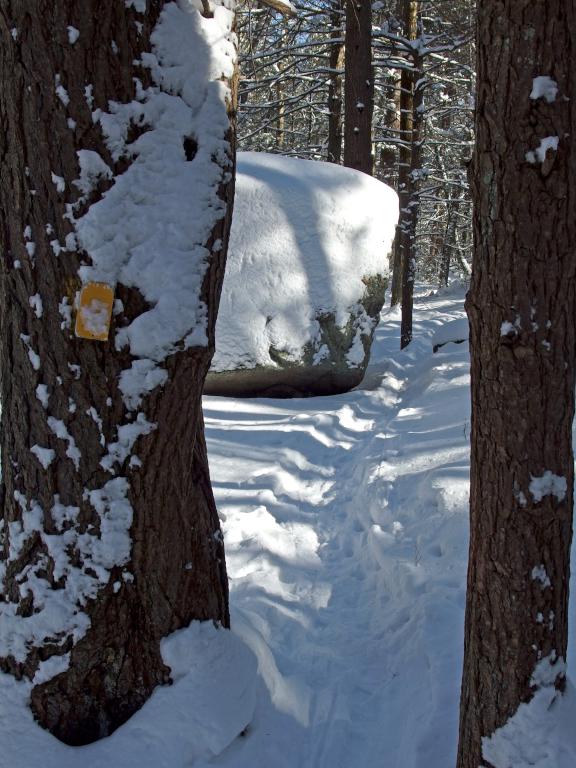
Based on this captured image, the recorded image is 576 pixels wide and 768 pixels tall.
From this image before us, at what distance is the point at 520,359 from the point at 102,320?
1.39 meters

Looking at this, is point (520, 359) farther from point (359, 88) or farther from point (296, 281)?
point (359, 88)

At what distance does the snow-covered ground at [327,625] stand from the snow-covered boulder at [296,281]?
1.01m

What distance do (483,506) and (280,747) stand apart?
1.47 metres

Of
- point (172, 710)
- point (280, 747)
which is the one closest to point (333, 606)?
point (280, 747)

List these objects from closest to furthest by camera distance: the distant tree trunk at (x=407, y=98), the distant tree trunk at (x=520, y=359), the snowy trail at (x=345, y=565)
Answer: the distant tree trunk at (x=520, y=359), the snowy trail at (x=345, y=565), the distant tree trunk at (x=407, y=98)

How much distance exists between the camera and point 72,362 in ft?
7.70

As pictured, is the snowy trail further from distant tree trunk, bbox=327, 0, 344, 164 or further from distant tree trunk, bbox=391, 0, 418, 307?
distant tree trunk, bbox=327, 0, 344, 164

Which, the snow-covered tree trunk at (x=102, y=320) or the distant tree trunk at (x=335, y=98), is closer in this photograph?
the snow-covered tree trunk at (x=102, y=320)

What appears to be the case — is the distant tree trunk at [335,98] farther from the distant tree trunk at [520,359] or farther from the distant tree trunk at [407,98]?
the distant tree trunk at [520,359]

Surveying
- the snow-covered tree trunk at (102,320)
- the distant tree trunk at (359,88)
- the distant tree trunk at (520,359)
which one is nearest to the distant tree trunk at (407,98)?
the distant tree trunk at (359,88)

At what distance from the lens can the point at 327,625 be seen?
150 inches

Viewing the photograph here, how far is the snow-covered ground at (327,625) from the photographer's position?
2.45 meters

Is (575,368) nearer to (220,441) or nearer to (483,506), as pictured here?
(483,506)

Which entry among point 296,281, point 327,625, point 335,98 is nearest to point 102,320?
point 327,625
